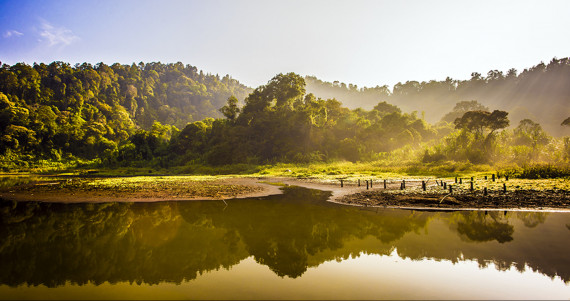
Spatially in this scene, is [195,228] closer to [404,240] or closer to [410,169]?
[404,240]

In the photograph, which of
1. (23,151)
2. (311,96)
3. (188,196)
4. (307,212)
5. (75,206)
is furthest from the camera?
(311,96)

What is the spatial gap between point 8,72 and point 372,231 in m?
146

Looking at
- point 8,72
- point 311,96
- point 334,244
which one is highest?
point 8,72

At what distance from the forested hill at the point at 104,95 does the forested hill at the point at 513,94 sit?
474 ft

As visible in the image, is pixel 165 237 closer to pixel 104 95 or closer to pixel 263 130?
pixel 263 130

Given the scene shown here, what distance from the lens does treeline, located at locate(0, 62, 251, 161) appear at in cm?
7525

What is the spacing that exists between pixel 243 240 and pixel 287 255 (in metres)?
2.58

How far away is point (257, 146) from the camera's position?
Answer: 7356 cm

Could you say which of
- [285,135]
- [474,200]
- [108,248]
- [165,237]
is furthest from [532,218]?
[285,135]

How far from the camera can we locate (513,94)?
136125 mm

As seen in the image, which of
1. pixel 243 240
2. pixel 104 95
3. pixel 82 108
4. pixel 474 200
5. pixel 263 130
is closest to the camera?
pixel 243 240

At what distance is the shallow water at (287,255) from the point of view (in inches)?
283

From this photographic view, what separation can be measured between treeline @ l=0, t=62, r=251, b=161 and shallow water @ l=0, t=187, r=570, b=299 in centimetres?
7932

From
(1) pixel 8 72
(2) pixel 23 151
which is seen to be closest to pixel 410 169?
(2) pixel 23 151
